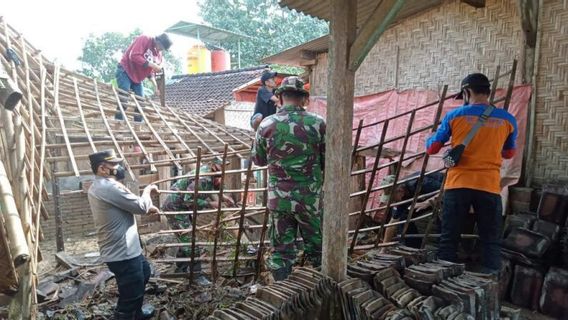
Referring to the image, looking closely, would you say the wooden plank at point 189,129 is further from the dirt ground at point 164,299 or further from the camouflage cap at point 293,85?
the camouflage cap at point 293,85

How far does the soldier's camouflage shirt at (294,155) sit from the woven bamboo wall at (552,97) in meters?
2.58

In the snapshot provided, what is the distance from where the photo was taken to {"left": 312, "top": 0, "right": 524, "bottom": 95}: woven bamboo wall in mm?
4602

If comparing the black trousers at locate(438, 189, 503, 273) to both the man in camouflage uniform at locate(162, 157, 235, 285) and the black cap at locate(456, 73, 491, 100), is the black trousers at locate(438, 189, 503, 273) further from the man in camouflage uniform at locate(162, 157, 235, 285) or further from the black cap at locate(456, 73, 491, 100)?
the man in camouflage uniform at locate(162, 157, 235, 285)

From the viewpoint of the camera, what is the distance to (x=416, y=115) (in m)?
5.41

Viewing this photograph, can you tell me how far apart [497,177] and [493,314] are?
3.55ft

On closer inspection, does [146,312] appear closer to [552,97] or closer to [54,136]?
[54,136]

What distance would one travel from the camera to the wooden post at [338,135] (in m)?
2.33

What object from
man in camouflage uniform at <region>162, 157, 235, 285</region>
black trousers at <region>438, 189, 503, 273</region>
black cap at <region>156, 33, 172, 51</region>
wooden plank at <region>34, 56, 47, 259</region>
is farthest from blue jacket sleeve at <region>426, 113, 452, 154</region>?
black cap at <region>156, 33, 172, 51</region>

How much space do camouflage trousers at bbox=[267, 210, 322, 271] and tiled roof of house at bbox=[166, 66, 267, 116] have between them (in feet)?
32.6

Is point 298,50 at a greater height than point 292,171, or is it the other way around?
point 298,50

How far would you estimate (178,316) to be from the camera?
3668mm

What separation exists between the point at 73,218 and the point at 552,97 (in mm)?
8221

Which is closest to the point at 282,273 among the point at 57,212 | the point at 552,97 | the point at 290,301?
the point at 290,301

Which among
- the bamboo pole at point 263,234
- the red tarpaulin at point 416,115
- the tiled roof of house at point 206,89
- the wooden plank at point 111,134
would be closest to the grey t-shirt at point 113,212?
the wooden plank at point 111,134
